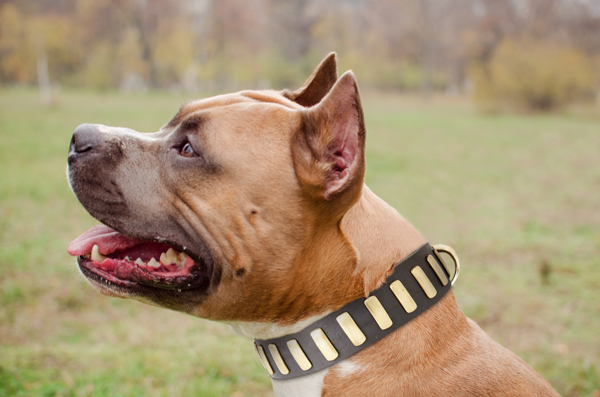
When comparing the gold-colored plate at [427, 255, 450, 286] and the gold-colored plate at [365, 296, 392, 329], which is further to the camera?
the gold-colored plate at [427, 255, 450, 286]

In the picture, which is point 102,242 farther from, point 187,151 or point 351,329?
point 351,329

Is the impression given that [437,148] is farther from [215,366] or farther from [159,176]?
[159,176]

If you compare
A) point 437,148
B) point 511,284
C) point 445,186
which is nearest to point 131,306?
point 511,284

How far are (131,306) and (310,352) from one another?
12.9 ft

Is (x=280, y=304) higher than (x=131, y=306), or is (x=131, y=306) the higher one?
(x=280, y=304)

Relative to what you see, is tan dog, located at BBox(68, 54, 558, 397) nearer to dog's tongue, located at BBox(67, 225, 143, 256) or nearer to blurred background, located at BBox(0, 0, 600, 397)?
dog's tongue, located at BBox(67, 225, 143, 256)

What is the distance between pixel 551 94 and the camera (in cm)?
2955

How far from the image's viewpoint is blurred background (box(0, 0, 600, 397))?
4016mm

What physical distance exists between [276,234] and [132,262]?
2.44ft

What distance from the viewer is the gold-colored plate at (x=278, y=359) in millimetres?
2098

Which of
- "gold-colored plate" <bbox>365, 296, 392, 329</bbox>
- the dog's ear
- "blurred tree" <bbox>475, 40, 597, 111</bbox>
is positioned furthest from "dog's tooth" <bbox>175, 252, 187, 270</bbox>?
"blurred tree" <bbox>475, 40, 597, 111</bbox>

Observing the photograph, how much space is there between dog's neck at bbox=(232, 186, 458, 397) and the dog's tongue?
72cm

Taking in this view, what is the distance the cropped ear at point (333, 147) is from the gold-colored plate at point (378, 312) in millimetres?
403

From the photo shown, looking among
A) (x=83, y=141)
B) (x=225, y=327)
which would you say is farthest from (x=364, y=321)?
(x=225, y=327)
